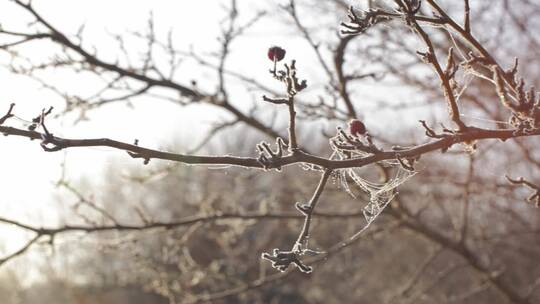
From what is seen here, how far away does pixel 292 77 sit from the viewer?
170 centimetres

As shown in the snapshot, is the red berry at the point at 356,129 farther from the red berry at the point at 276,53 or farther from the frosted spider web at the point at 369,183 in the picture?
the red berry at the point at 276,53

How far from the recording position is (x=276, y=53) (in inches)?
68.7

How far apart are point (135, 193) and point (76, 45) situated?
16.1 m

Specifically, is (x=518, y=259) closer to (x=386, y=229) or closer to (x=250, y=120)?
(x=386, y=229)

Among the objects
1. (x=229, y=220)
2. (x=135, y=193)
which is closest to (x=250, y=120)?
(x=229, y=220)

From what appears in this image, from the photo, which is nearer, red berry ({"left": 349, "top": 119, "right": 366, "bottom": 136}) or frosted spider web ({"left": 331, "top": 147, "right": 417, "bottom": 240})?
red berry ({"left": 349, "top": 119, "right": 366, "bottom": 136})

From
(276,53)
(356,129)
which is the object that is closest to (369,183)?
(356,129)

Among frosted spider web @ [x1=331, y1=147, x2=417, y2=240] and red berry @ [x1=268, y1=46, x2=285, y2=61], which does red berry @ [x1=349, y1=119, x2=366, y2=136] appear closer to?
frosted spider web @ [x1=331, y1=147, x2=417, y2=240]

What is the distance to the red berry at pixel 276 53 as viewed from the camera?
68.7 inches

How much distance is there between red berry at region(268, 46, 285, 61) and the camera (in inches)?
68.7

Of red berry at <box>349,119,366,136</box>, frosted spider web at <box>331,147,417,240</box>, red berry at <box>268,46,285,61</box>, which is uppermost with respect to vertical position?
red berry at <box>268,46,285,61</box>

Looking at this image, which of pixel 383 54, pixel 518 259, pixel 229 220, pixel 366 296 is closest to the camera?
pixel 229 220

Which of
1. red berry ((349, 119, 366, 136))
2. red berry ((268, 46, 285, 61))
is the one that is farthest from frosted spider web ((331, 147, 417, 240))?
red berry ((268, 46, 285, 61))

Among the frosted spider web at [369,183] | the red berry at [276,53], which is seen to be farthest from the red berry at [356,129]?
the red berry at [276,53]
